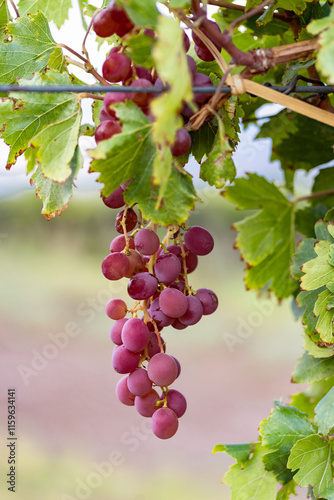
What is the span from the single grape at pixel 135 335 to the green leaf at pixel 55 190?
116 mm

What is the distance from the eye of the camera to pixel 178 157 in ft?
1.49

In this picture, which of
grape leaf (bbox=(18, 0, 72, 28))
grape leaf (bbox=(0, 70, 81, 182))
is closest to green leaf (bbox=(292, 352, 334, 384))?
grape leaf (bbox=(0, 70, 81, 182))

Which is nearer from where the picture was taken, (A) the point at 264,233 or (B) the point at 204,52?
(B) the point at 204,52

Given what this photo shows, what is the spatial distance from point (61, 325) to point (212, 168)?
4.11m

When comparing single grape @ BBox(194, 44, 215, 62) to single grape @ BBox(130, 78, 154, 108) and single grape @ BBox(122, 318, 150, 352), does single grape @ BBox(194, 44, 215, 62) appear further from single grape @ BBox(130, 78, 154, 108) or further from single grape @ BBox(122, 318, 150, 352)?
single grape @ BBox(122, 318, 150, 352)

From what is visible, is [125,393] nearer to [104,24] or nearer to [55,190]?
[55,190]

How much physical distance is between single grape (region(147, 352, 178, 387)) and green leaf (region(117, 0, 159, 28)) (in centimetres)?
27

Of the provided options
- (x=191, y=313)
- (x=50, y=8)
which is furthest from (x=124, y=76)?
(x=50, y=8)

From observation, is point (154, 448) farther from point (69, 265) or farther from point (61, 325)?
point (69, 265)

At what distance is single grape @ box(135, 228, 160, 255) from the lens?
461 millimetres

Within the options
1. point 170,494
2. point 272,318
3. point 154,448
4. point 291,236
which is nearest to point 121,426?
point 154,448

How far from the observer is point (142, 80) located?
38 centimetres

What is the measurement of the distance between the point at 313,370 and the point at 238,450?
119 mm

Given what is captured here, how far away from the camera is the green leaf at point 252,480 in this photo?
0.57 meters
